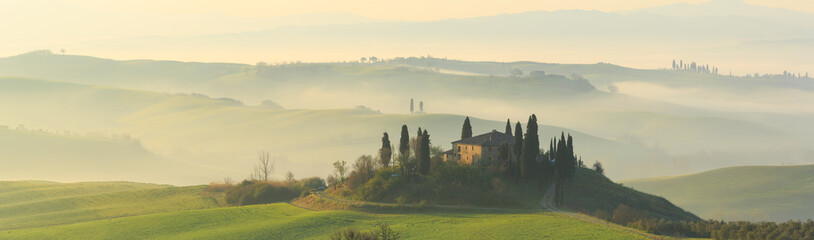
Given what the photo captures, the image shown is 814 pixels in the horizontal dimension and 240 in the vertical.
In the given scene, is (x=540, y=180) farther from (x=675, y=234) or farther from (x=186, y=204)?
(x=186, y=204)

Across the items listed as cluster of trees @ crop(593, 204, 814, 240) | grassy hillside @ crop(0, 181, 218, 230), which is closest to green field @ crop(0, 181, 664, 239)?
grassy hillside @ crop(0, 181, 218, 230)

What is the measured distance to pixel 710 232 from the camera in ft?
316

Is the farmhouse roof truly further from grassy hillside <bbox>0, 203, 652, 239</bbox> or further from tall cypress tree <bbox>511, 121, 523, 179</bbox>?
grassy hillside <bbox>0, 203, 652, 239</bbox>

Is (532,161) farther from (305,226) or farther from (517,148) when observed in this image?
(305,226)

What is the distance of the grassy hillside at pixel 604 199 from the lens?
131125 millimetres

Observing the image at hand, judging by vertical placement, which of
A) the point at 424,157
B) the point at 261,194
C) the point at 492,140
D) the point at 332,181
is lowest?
the point at 261,194

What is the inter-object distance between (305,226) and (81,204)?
75.6 m

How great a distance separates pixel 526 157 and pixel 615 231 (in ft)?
131

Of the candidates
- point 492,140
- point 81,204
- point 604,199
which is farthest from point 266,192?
point 604,199

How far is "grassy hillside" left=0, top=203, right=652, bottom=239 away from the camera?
334ft

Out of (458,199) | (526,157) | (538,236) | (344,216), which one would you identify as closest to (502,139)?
(526,157)

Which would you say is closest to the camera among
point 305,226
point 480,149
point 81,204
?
point 305,226

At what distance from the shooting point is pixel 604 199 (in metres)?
135

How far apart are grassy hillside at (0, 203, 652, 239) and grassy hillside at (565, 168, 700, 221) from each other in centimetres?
1779
